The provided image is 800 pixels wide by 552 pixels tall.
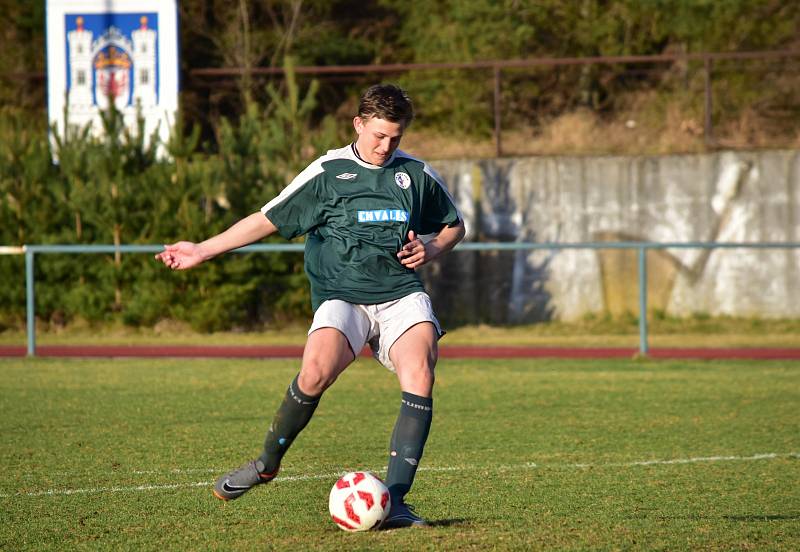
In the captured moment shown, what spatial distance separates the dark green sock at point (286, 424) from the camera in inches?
207

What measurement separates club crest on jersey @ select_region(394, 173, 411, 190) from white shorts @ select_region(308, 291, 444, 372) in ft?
1.63

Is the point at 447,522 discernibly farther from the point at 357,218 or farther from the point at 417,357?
the point at 357,218

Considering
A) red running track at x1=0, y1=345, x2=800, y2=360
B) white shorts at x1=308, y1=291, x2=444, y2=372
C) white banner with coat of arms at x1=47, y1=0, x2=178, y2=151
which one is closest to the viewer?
white shorts at x1=308, y1=291, x2=444, y2=372

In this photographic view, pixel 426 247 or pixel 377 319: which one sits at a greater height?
pixel 426 247

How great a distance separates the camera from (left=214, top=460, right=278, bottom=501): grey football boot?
529 centimetres

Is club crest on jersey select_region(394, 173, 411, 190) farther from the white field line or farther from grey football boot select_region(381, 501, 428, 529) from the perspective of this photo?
the white field line

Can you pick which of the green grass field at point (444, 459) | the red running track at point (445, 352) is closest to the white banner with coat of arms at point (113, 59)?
the red running track at point (445, 352)

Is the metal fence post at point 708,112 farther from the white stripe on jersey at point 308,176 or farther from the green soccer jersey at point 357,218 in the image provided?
the white stripe on jersey at point 308,176

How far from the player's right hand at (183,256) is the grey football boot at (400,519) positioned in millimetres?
1402

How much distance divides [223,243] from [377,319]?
78 centimetres

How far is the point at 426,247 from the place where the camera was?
→ 17.7ft

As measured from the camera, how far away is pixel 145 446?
7699mm

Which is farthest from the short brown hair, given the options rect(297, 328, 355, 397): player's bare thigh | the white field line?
the white field line

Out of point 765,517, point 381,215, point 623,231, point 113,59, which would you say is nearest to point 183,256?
point 381,215
